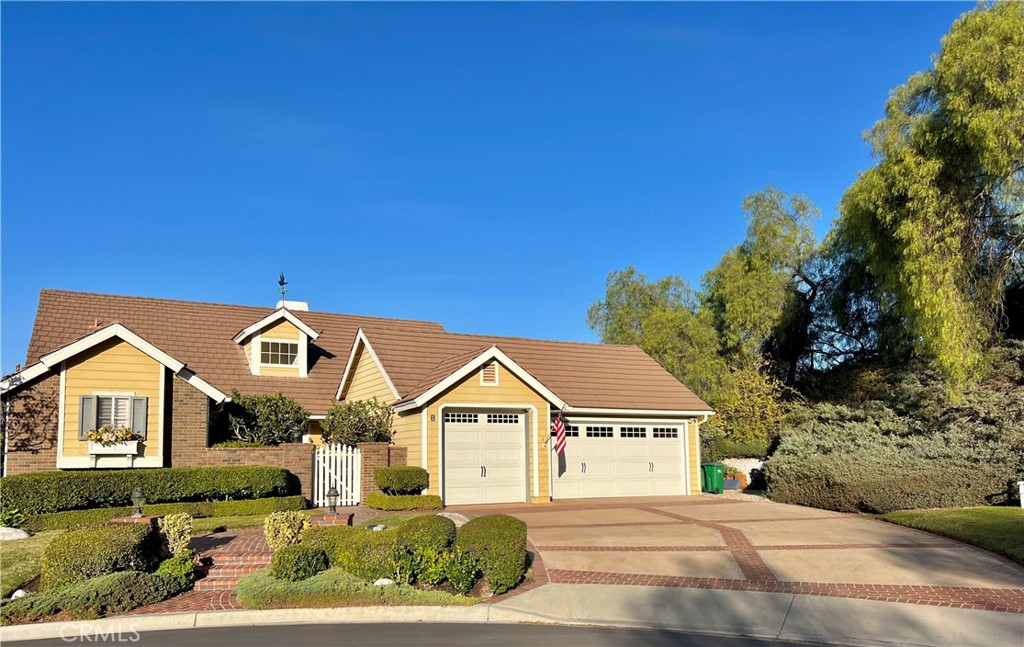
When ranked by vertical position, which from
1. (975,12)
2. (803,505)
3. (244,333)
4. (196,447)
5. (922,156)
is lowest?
(803,505)

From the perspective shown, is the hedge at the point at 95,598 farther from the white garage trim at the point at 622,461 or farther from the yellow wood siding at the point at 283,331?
the yellow wood siding at the point at 283,331

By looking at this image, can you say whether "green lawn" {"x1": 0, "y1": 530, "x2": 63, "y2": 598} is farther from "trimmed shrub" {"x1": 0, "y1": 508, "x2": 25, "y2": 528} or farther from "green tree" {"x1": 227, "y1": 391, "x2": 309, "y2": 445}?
"green tree" {"x1": 227, "y1": 391, "x2": 309, "y2": 445}

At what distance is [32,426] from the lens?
19188mm

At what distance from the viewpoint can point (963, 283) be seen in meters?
22.0

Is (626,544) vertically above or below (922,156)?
below

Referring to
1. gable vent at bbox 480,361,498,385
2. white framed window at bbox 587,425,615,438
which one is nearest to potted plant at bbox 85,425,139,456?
gable vent at bbox 480,361,498,385

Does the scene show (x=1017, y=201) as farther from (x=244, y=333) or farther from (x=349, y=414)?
(x=244, y=333)

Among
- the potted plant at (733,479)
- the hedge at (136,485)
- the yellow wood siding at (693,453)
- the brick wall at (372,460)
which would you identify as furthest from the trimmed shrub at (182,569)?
the potted plant at (733,479)

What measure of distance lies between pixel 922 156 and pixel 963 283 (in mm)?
3671

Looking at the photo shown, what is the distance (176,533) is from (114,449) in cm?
790

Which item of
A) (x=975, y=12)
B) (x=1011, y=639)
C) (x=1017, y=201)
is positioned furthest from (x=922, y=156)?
(x=1011, y=639)

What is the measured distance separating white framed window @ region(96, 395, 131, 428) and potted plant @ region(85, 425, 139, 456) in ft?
0.72

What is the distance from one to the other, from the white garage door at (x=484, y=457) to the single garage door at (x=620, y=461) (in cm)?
152

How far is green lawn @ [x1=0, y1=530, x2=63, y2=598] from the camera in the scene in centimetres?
1137
